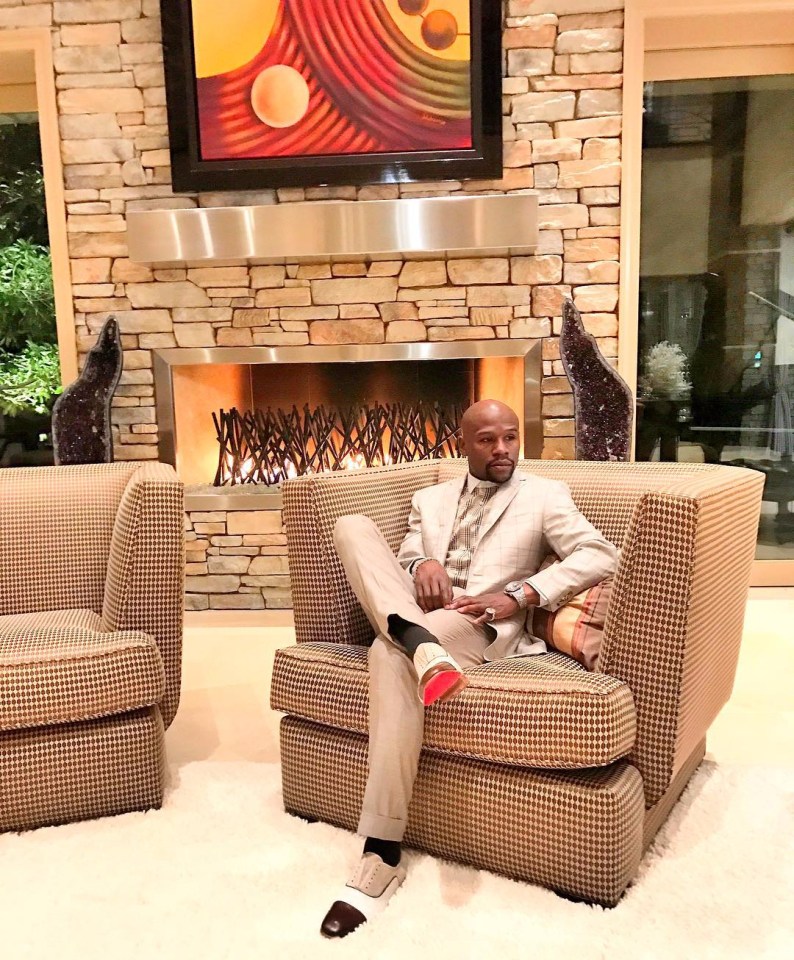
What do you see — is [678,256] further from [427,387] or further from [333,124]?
[333,124]

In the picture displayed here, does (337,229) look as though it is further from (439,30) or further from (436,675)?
(436,675)

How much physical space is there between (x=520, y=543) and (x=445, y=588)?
219mm

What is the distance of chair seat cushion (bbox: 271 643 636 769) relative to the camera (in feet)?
4.63

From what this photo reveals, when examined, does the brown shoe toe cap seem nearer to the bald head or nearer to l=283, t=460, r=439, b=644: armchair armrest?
l=283, t=460, r=439, b=644: armchair armrest

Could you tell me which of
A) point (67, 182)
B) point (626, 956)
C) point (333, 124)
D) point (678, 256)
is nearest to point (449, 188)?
point (333, 124)

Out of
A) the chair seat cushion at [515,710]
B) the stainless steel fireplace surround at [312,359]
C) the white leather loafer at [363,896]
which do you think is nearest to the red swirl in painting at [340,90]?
the stainless steel fireplace surround at [312,359]

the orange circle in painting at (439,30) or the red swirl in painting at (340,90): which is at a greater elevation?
the orange circle in painting at (439,30)

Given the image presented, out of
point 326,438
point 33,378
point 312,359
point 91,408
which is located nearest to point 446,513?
point 312,359

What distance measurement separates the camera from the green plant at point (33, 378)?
3680mm

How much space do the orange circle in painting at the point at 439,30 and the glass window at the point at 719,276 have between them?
942mm

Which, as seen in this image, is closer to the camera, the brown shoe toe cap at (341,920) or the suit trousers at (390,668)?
the brown shoe toe cap at (341,920)

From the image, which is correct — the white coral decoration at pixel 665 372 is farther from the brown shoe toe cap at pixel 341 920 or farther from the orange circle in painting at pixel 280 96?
the brown shoe toe cap at pixel 341 920

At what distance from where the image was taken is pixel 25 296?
3643 millimetres

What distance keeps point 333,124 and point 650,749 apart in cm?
269
